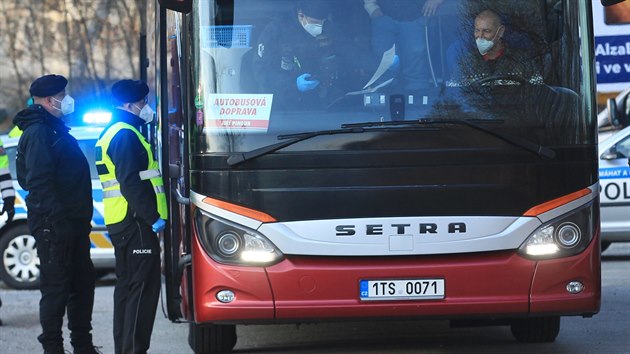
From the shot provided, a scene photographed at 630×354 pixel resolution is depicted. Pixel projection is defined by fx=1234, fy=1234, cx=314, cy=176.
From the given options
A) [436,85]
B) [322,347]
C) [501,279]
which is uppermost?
[436,85]

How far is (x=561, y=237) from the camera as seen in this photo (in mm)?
6855

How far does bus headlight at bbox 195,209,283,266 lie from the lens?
268 inches

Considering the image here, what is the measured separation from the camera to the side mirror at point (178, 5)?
6.72 meters

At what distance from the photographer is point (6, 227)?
12953mm

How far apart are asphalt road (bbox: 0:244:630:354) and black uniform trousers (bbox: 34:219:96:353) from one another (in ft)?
3.21

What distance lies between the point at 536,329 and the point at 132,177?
304 centimetres

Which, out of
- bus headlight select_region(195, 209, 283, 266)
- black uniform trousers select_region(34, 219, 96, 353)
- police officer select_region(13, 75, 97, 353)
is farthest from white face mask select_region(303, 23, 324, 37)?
black uniform trousers select_region(34, 219, 96, 353)

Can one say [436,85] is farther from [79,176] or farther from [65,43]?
[65,43]

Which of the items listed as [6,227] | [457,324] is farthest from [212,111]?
[6,227]

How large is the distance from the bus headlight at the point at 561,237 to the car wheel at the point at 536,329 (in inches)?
64.5

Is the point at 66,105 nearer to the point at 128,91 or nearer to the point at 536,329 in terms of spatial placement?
the point at 128,91

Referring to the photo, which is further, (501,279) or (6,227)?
(6,227)

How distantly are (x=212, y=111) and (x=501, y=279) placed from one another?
1.86 meters

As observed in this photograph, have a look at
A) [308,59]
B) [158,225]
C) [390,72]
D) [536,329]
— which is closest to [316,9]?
[308,59]
